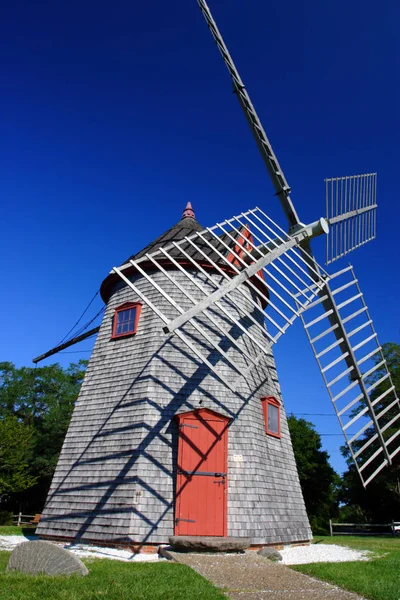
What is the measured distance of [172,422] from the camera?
28.9ft

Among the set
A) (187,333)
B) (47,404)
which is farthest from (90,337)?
(47,404)

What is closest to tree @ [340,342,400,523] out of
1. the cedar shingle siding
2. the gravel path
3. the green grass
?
the cedar shingle siding

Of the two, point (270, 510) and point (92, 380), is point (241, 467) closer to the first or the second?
point (270, 510)

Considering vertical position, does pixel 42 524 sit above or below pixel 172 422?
below

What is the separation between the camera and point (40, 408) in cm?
3142

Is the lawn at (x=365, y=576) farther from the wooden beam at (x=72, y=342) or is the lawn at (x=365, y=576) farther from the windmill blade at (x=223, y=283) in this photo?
the wooden beam at (x=72, y=342)

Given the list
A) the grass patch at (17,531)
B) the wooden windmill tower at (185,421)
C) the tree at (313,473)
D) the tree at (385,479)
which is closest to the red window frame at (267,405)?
the wooden windmill tower at (185,421)

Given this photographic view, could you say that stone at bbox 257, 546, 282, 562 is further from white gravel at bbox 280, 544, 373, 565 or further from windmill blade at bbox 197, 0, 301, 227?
windmill blade at bbox 197, 0, 301, 227

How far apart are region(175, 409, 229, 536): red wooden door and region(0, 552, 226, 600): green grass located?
227 cm

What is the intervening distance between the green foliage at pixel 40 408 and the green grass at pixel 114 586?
883 inches

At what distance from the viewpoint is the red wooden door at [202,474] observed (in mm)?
8133

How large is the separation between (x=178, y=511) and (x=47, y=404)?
83.0ft

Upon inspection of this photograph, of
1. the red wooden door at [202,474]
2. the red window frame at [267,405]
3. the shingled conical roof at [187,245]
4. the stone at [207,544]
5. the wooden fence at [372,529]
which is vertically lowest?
the stone at [207,544]

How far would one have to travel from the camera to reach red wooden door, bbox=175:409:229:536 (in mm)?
8133
